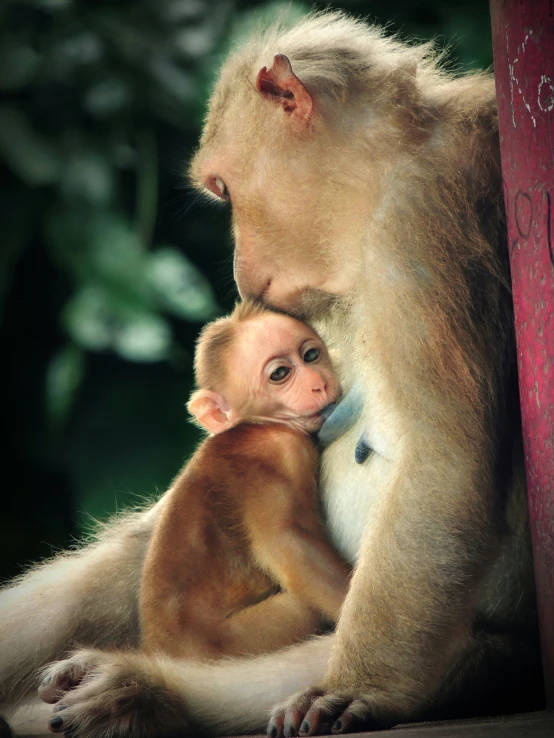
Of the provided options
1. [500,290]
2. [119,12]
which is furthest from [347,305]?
[119,12]

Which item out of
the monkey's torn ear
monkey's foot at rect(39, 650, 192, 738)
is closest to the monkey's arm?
monkey's foot at rect(39, 650, 192, 738)

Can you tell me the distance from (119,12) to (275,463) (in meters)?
2.78

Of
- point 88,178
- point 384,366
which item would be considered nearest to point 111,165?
point 88,178

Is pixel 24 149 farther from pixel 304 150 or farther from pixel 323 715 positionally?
pixel 323 715

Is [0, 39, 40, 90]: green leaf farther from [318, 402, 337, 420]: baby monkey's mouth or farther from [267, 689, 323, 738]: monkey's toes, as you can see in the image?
[267, 689, 323, 738]: monkey's toes

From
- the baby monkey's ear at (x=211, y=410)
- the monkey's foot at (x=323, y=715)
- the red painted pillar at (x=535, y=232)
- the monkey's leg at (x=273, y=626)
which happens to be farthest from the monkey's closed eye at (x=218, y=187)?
the monkey's foot at (x=323, y=715)

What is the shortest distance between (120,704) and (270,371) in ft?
3.55

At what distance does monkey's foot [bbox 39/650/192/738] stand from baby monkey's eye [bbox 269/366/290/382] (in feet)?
2.90

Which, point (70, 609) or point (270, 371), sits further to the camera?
point (70, 609)

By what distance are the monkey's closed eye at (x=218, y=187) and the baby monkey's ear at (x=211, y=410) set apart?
0.60 meters

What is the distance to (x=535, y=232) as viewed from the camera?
2205 millimetres

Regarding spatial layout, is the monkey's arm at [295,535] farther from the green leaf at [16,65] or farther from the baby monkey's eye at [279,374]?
the green leaf at [16,65]

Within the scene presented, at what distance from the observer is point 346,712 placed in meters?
2.25

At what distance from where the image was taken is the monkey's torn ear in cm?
280
